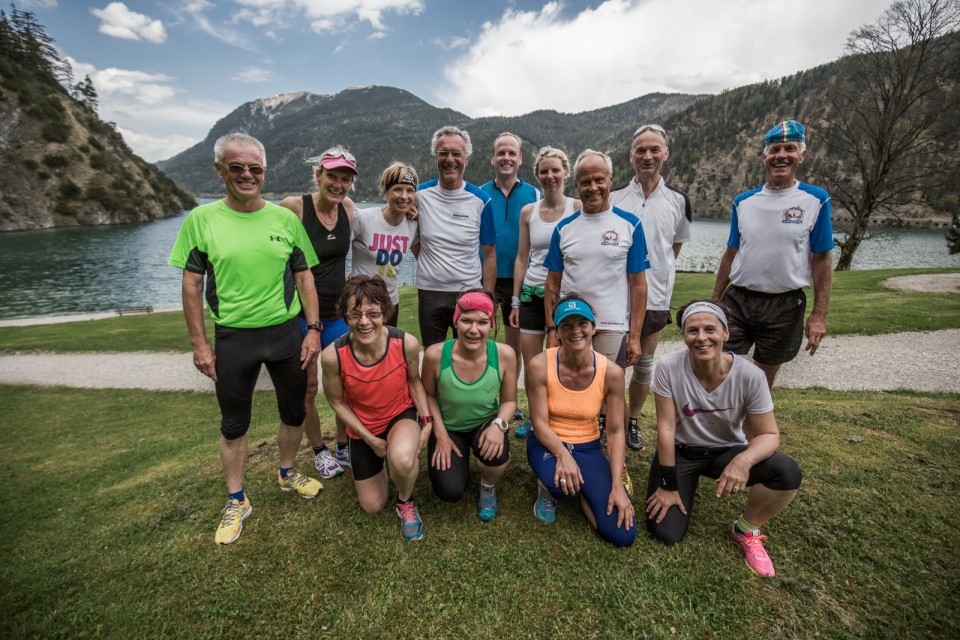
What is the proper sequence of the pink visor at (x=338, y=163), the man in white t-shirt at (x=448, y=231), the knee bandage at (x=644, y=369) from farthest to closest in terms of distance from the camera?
the knee bandage at (x=644, y=369) → the man in white t-shirt at (x=448, y=231) → the pink visor at (x=338, y=163)

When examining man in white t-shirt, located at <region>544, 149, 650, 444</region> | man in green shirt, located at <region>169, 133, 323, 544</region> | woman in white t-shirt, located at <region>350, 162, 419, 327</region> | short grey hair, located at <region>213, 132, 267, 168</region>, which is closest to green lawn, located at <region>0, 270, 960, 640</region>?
man in green shirt, located at <region>169, 133, 323, 544</region>

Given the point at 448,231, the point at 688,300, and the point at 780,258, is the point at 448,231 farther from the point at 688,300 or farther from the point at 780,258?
the point at 688,300

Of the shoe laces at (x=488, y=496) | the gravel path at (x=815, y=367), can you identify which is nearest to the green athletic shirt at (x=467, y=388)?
the shoe laces at (x=488, y=496)

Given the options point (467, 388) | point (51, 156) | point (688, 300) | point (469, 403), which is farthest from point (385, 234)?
point (51, 156)

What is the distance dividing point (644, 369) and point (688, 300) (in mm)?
12786

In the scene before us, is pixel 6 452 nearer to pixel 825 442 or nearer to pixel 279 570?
pixel 279 570

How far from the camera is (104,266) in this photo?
51.8m

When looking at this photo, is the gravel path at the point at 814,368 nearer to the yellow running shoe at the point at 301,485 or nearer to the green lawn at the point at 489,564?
the green lawn at the point at 489,564

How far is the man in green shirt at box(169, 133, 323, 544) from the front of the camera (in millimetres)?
3598

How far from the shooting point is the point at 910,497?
401 centimetres

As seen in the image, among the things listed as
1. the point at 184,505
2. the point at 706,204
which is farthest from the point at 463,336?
the point at 706,204

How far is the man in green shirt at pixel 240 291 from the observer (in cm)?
360

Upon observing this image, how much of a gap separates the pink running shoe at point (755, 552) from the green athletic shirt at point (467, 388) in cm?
239

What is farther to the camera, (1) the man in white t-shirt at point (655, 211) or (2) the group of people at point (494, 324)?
(1) the man in white t-shirt at point (655, 211)
